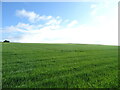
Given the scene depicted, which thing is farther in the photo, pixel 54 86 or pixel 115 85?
pixel 115 85

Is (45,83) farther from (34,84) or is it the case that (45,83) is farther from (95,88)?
(95,88)

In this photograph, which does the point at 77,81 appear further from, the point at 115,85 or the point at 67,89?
the point at 115,85

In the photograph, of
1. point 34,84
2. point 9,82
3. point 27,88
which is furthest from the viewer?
point 9,82

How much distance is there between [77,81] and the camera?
5.65 m

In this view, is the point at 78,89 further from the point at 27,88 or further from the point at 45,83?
the point at 27,88

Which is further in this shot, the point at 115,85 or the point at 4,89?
the point at 115,85

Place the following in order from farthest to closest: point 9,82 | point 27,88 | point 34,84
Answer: point 9,82 → point 34,84 → point 27,88

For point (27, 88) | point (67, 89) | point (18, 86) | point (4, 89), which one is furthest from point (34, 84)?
point (67, 89)

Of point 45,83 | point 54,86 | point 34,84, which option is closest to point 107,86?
point 54,86

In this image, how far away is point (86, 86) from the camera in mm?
5035

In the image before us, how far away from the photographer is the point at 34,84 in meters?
5.16

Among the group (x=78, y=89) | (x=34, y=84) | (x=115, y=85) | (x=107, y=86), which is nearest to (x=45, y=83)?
(x=34, y=84)

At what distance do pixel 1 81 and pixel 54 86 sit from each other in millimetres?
3331

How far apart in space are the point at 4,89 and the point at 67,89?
11.0 ft
